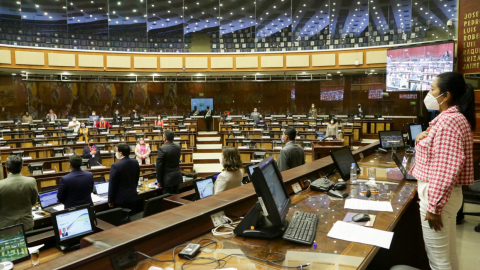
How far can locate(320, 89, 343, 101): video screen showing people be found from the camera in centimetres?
1788

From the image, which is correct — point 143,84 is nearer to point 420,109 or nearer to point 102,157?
point 102,157

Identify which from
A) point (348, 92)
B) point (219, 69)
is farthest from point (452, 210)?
point (348, 92)

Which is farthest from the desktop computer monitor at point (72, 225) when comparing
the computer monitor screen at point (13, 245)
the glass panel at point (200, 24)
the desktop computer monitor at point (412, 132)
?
the glass panel at point (200, 24)

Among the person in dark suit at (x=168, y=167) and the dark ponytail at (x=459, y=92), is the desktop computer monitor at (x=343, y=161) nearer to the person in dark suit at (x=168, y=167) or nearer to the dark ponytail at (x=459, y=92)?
the dark ponytail at (x=459, y=92)

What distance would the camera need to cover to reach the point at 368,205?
7.91ft

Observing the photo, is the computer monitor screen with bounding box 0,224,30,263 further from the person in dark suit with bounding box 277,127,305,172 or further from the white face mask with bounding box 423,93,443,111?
the white face mask with bounding box 423,93,443,111

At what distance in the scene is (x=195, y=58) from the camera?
16.5 metres

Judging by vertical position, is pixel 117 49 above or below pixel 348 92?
above

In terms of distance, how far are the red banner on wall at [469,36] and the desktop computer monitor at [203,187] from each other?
16.2ft

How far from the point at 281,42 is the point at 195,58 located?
4467 mm

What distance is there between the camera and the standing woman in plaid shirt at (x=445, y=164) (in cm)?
194

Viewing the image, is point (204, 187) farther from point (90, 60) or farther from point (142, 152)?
point (90, 60)

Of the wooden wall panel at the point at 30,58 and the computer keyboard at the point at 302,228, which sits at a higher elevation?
the wooden wall panel at the point at 30,58

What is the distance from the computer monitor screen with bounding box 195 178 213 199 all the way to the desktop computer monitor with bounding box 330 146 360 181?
1.64 meters
